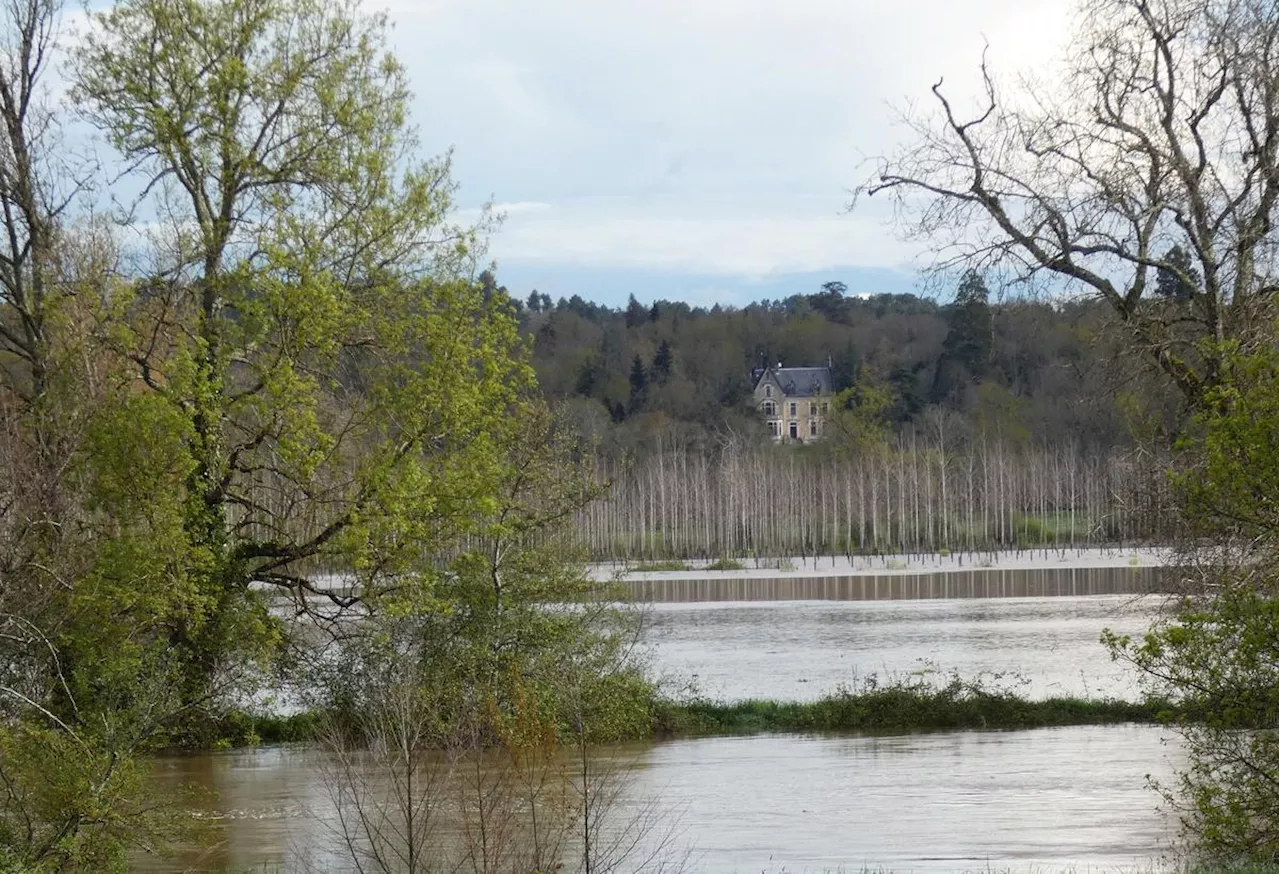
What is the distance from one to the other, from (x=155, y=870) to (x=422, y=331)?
1184 cm

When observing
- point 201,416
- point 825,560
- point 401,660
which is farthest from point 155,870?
point 825,560

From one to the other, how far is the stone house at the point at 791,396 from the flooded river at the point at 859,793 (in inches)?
4631

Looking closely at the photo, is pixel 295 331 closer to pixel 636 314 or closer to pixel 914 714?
pixel 914 714

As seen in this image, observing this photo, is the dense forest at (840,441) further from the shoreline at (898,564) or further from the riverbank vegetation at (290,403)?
the riverbank vegetation at (290,403)

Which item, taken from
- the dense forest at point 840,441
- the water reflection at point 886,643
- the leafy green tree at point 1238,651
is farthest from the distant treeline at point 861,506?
the leafy green tree at point 1238,651

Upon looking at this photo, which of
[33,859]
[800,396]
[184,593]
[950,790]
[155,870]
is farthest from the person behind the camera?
[800,396]

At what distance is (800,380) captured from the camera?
522 feet

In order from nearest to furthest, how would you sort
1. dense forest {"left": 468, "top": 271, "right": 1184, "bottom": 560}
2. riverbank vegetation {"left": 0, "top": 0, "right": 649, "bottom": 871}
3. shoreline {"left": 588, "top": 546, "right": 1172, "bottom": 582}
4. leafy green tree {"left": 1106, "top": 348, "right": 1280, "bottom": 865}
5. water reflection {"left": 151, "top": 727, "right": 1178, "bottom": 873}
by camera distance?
leafy green tree {"left": 1106, "top": 348, "right": 1280, "bottom": 865}, water reflection {"left": 151, "top": 727, "right": 1178, "bottom": 873}, riverbank vegetation {"left": 0, "top": 0, "right": 649, "bottom": 871}, shoreline {"left": 588, "top": 546, "right": 1172, "bottom": 582}, dense forest {"left": 468, "top": 271, "right": 1184, "bottom": 560}

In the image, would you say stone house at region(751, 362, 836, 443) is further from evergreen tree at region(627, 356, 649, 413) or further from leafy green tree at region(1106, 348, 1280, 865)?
leafy green tree at region(1106, 348, 1280, 865)

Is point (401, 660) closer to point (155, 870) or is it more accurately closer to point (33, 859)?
point (155, 870)

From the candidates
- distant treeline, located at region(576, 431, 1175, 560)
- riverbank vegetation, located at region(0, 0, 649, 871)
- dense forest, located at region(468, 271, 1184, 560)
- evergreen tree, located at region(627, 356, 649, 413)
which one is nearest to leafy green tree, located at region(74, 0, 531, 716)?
riverbank vegetation, located at region(0, 0, 649, 871)

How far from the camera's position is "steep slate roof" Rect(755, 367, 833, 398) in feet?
513

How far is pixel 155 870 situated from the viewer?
→ 17219 millimetres

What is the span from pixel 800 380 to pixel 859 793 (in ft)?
456
